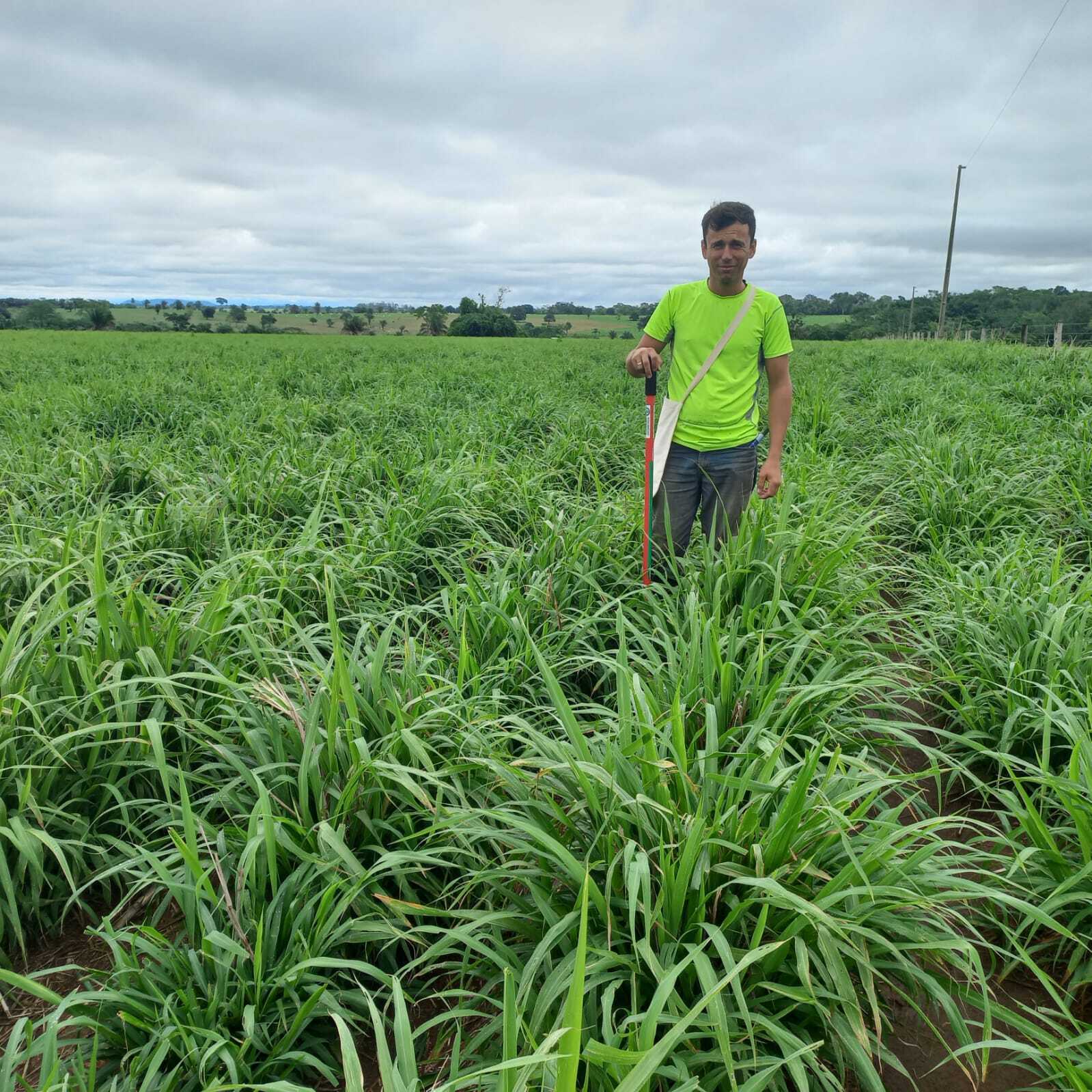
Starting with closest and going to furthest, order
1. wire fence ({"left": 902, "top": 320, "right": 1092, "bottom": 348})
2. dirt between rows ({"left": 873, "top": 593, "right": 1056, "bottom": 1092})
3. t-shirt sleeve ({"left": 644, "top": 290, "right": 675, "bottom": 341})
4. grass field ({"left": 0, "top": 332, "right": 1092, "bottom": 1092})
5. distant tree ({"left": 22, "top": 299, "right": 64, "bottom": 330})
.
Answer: grass field ({"left": 0, "top": 332, "right": 1092, "bottom": 1092}) < dirt between rows ({"left": 873, "top": 593, "right": 1056, "bottom": 1092}) < t-shirt sleeve ({"left": 644, "top": 290, "right": 675, "bottom": 341}) < wire fence ({"left": 902, "top": 320, "right": 1092, "bottom": 348}) < distant tree ({"left": 22, "top": 299, "right": 64, "bottom": 330})

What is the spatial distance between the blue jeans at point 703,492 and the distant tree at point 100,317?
42696mm

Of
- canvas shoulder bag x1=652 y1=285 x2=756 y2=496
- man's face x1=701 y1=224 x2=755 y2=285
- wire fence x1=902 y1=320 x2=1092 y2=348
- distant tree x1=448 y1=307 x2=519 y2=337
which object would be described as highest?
distant tree x1=448 y1=307 x2=519 y2=337

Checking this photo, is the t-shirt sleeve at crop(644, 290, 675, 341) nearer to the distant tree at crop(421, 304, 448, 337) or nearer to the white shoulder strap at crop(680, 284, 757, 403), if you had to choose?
the white shoulder strap at crop(680, 284, 757, 403)

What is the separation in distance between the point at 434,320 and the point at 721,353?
43.2 m

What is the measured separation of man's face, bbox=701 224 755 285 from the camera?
2.96 m

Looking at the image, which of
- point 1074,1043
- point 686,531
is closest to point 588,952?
point 1074,1043

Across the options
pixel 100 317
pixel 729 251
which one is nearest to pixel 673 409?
pixel 729 251

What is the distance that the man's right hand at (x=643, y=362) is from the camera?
3.11 metres

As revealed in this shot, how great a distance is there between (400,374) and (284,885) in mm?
10809

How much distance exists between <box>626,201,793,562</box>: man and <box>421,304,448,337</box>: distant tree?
38.1m

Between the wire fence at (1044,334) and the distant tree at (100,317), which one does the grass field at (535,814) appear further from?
the distant tree at (100,317)

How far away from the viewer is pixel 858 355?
16094mm

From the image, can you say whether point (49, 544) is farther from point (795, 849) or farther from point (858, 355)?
point (858, 355)

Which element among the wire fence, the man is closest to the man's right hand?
the man
